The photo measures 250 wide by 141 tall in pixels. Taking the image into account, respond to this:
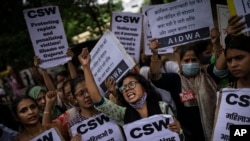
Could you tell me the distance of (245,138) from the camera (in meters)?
2.92

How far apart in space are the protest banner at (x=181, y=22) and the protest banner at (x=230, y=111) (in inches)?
37.6

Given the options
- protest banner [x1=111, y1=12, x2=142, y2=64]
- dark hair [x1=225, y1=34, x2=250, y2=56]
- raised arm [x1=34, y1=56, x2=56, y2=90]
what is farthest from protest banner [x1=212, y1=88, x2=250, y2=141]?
raised arm [x1=34, y1=56, x2=56, y2=90]

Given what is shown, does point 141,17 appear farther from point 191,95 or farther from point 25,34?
point 25,34

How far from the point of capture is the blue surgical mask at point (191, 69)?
371cm

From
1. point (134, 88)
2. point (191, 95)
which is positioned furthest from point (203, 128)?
point (134, 88)

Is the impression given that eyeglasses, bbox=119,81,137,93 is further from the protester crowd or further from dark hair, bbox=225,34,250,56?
dark hair, bbox=225,34,250,56

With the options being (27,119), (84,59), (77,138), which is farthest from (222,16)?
(27,119)

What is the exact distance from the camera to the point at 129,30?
4719mm

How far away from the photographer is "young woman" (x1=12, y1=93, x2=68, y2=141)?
11.2 feet

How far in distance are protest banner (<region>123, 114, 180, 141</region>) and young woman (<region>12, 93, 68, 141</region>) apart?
2.60ft

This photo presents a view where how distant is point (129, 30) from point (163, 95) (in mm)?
1260

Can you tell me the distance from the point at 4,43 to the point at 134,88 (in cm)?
1098

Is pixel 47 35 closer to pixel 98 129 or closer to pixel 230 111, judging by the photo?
pixel 98 129

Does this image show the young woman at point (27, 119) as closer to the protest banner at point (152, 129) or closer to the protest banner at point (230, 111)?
the protest banner at point (152, 129)
